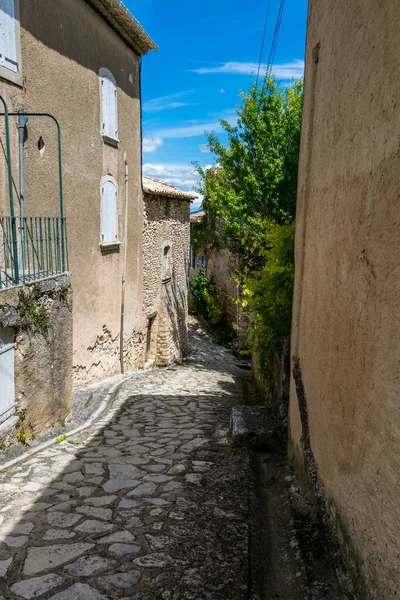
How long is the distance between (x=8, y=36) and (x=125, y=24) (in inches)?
179

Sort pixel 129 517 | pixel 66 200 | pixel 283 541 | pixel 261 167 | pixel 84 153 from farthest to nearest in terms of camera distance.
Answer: pixel 261 167 → pixel 84 153 → pixel 66 200 → pixel 129 517 → pixel 283 541

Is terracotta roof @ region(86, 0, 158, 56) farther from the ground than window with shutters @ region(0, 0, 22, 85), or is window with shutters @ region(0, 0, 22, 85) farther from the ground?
terracotta roof @ region(86, 0, 158, 56)

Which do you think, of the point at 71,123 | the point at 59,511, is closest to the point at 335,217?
the point at 59,511

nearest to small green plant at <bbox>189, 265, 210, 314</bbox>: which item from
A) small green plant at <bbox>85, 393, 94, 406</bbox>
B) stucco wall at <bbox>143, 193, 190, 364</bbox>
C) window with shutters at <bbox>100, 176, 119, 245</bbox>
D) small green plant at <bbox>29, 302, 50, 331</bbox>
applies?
stucco wall at <bbox>143, 193, 190, 364</bbox>

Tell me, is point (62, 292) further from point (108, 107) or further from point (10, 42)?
point (108, 107)

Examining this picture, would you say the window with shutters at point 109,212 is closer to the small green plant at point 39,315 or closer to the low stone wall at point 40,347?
the low stone wall at point 40,347

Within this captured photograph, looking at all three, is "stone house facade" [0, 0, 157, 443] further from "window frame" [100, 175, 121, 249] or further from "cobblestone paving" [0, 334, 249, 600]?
"cobblestone paving" [0, 334, 249, 600]

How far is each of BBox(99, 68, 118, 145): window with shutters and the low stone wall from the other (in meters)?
5.16

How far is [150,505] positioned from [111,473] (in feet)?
3.09

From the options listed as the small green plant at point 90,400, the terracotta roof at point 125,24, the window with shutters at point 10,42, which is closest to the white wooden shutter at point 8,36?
the window with shutters at point 10,42

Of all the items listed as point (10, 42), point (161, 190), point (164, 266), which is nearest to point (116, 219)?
point (161, 190)

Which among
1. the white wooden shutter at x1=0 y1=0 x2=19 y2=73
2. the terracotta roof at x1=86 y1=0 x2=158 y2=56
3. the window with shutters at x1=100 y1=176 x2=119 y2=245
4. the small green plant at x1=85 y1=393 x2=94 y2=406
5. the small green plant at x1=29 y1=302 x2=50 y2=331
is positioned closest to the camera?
the small green plant at x1=29 y1=302 x2=50 y2=331

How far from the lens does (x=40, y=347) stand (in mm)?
6191

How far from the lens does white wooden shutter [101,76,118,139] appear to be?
10.7 metres
